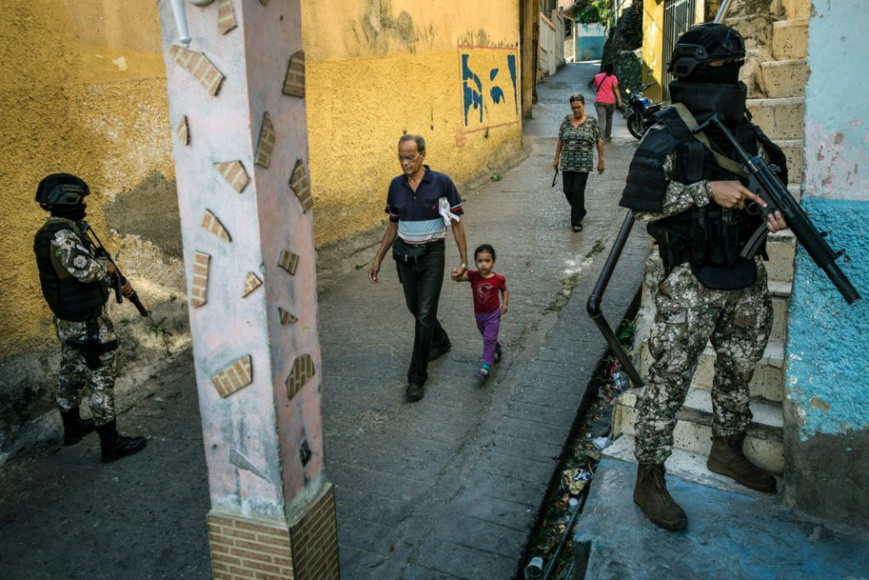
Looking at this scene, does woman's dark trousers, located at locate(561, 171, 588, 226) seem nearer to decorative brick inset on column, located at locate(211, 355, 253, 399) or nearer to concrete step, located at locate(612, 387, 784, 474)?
concrete step, located at locate(612, 387, 784, 474)

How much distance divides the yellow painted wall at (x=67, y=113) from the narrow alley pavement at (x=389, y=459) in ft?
3.51

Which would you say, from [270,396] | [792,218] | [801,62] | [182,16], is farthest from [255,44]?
[801,62]

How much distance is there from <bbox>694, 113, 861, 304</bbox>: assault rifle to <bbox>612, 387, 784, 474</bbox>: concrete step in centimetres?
99

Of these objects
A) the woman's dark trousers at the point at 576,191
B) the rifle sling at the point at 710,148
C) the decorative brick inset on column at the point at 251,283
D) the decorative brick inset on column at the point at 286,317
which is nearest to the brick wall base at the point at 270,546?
the decorative brick inset on column at the point at 286,317

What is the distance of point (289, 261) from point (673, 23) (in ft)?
40.5

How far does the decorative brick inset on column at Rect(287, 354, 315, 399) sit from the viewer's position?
8.29ft

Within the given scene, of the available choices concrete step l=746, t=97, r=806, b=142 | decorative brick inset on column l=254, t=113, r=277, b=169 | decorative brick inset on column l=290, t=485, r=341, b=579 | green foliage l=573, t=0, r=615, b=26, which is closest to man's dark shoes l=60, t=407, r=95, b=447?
decorative brick inset on column l=290, t=485, r=341, b=579

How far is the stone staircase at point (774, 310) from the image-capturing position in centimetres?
354

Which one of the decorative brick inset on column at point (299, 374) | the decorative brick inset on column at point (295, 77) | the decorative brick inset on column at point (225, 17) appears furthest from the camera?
the decorative brick inset on column at point (299, 374)

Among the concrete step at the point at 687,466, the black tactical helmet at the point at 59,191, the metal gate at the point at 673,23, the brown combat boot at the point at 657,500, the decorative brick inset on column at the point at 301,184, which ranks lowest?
the concrete step at the point at 687,466

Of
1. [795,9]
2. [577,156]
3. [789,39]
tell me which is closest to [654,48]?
[577,156]

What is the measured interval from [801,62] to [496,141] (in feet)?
22.6

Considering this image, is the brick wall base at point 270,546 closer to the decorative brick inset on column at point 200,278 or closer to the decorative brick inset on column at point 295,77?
the decorative brick inset on column at point 200,278

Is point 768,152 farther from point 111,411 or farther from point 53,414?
point 53,414
